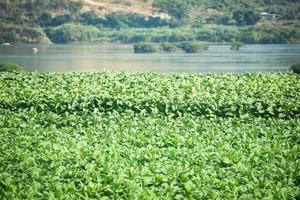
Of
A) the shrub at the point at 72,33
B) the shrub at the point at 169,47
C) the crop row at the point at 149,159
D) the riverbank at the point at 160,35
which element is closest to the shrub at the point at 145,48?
the shrub at the point at 169,47

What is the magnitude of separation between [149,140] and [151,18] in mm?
84078

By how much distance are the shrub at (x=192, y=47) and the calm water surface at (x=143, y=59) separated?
2.45 metres

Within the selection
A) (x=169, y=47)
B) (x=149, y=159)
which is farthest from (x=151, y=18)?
(x=149, y=159)

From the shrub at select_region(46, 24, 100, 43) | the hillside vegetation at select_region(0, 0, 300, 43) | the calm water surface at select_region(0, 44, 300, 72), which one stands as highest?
the hillside vegetation at select_region(0, 0, 300, 43)

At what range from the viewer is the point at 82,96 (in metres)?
13.6

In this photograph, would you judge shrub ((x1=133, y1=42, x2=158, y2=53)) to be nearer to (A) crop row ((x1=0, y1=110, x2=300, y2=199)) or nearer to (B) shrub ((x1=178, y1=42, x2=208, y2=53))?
(B) shrub ((x1=178, y1=42, x2=208, y2=53))

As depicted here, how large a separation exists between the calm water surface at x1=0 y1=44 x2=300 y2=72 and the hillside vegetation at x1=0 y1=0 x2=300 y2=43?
7.24ft

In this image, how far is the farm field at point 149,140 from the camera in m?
6.57

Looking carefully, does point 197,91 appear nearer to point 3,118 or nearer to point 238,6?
point 3,118

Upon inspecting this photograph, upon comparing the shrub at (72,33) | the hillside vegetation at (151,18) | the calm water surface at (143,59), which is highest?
the hillside vegetation at (151,18)

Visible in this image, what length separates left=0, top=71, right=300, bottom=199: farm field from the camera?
6570mm

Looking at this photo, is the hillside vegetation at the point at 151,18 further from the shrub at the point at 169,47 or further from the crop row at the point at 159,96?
the crop row at the point at 159,96

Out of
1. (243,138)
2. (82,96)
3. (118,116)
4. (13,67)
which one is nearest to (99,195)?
(243,138)

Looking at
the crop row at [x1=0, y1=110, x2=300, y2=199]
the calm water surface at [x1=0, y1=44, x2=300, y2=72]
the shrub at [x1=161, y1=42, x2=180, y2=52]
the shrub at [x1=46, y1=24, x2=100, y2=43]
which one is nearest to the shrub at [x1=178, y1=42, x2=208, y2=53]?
the shrub at [x1=161, y1=42, x2=180, y2=52]
